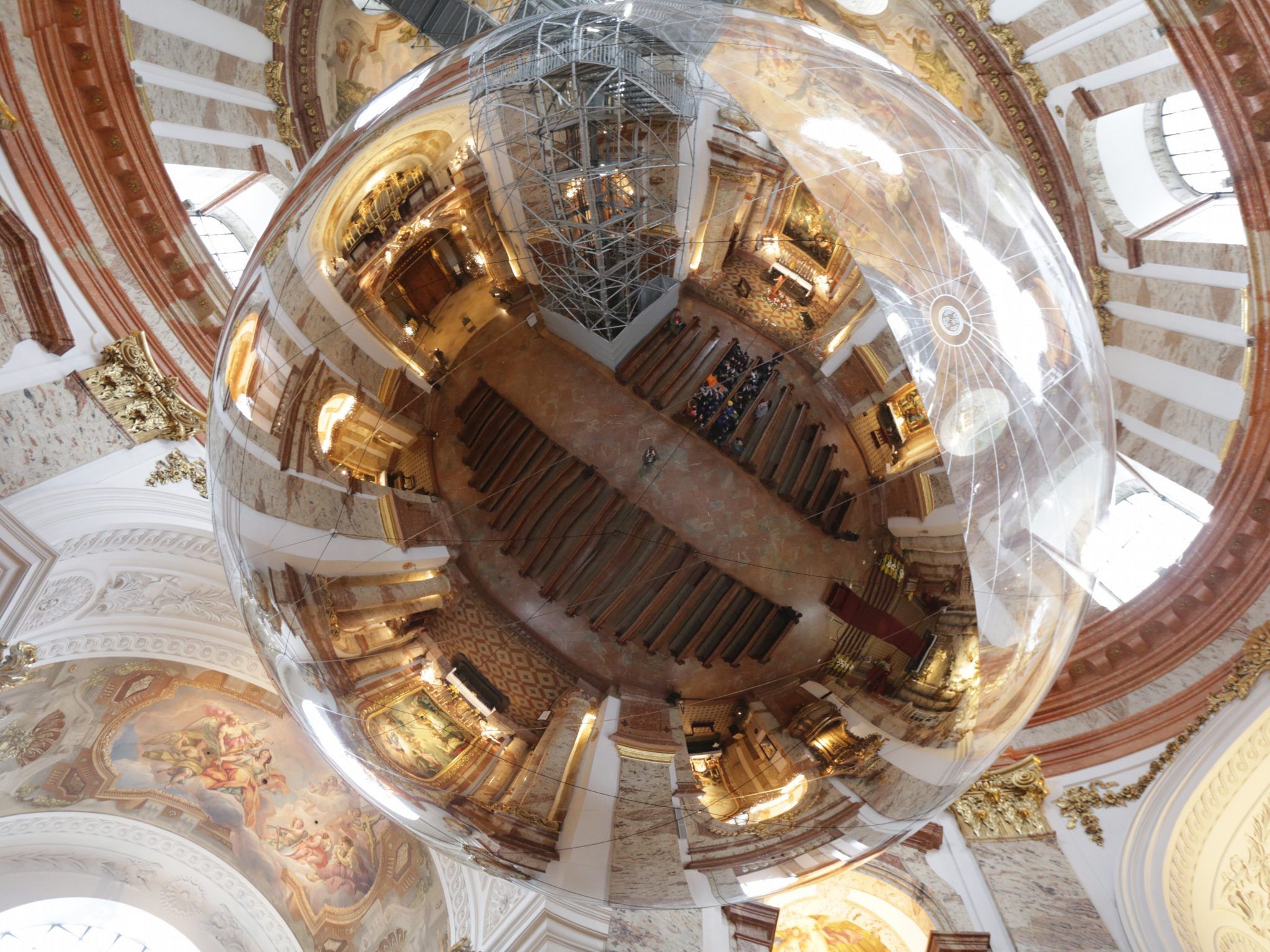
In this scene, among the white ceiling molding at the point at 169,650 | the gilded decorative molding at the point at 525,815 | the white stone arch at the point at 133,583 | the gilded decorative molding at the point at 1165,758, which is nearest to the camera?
the gilded decorative molding at the point at 525,815

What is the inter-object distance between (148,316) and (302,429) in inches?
193

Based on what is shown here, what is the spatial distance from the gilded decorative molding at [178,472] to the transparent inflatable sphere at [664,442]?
4.35 meters

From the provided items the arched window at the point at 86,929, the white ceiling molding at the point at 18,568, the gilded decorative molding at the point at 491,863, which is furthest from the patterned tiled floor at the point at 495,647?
the arched window at the point at 86,929

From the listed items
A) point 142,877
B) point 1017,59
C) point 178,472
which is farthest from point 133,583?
point 1017,59

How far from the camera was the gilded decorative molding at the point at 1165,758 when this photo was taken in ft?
17.9

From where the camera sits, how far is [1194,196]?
6.26 meters

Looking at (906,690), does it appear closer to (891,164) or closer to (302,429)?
(891,164)

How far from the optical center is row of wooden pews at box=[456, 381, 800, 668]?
1.46 m

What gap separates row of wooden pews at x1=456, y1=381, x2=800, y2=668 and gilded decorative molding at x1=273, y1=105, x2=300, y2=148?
283 inches

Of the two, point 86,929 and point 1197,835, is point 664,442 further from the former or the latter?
point 86,929

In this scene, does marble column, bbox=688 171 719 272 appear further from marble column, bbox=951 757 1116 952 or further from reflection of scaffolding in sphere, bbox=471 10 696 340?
marble column, bbox=951 757 1116 952

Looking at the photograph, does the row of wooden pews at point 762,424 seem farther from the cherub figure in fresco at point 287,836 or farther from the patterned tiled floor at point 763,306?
the cherub figure in fresco at point 287,836

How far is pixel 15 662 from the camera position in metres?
4.84

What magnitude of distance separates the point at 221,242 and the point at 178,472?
4411 mm
